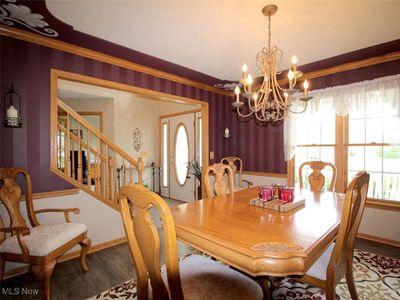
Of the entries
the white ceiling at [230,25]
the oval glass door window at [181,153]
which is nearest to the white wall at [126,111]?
the oval glass door window at [181,153]

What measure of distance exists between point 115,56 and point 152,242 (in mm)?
2524

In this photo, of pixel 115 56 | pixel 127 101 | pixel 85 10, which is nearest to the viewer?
pixel 85 10

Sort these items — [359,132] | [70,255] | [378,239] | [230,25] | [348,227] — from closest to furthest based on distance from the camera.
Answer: [348,227]
[230,25]
[70,255]
[378,239]
[359,132]

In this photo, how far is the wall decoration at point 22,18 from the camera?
1.78 meters

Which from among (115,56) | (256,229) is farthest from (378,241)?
(115,56)

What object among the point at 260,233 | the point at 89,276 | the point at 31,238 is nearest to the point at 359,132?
the point at 260,233

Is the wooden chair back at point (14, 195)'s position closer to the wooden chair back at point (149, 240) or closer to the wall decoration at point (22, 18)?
the wall decoration at point (22, 18)

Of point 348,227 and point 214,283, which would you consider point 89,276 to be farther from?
point 348,227

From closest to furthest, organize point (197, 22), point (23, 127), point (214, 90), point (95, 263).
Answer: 1. point (197, 22)
2. point (23, 127)
3. point (95, 263)
4. point (214, 90)

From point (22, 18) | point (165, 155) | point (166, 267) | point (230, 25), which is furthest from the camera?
point (165, 155)

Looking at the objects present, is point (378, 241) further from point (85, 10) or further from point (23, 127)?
point (23, 127)

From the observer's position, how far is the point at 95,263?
2365 millimetres

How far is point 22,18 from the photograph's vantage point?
1.92m

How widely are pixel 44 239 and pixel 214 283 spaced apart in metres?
1.52
